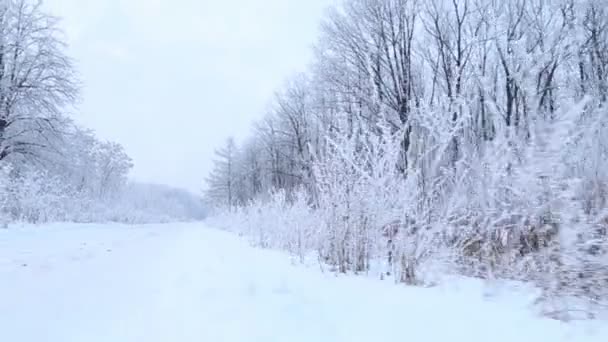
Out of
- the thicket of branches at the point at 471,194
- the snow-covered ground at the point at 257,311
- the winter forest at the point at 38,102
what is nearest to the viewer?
the snow-covered ground at the point at 257,311

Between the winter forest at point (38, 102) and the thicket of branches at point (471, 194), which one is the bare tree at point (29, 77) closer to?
the winter forest at point (38, 102)

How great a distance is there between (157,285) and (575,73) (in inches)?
674

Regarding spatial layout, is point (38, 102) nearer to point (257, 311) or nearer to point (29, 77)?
point (29, 77)

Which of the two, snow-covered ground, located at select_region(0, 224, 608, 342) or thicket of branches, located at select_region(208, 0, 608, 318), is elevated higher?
thicket of branches, located at select_region(208, 0, 608, 318)

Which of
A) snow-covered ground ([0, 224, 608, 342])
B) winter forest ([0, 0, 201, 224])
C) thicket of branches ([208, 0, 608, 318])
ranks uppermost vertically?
winter forest ([0, 0, 201, 224])

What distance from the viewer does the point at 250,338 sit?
1.64 meters

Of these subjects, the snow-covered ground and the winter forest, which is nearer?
the snow-covered ground

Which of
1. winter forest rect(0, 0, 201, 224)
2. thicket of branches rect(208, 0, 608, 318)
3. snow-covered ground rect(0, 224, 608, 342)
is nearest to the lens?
snow-covered ground rect(0, 224, 608, 342)

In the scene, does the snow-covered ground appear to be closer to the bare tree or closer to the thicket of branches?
the thicket of branches

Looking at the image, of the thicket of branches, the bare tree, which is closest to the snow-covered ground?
the thicket of branches

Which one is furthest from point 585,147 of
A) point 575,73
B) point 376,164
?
A: point 575,73

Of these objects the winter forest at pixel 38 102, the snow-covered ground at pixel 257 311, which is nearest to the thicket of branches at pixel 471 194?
the snow-covered ground at pixel 257 311

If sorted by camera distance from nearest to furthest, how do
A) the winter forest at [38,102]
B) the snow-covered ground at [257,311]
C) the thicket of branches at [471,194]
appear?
the snow-covered ground at [257,311]
the thicket of branches at [471,194]
the winter forest at [38,102]

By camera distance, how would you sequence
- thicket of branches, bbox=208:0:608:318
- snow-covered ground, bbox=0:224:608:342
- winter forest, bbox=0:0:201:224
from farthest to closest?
winter forest, bbox=0:0:201:224
thicket of branches, bbox=208:0:608:318
snow-covered ground, bbox=0:224:608:342
